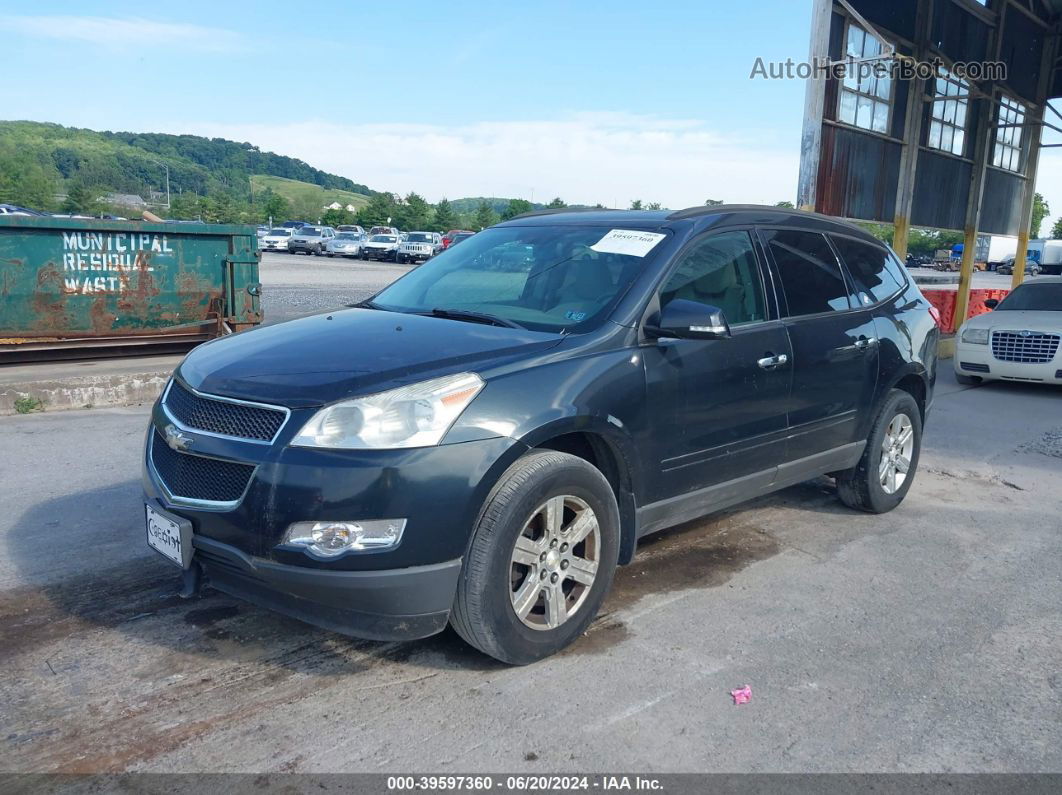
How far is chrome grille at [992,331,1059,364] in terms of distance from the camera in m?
10.7

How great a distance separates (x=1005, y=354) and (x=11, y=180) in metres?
79.4

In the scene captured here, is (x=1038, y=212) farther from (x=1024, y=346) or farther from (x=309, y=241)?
(x=1024, y=346)

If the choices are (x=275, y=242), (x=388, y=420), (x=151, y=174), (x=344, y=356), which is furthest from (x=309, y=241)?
(x=151, y=174)

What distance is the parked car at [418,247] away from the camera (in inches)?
1626

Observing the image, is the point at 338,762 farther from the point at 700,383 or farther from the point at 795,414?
the point at 795,414

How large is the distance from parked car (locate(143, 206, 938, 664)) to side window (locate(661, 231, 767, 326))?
1cm

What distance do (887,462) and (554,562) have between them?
3.12m

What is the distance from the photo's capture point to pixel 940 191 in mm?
16531

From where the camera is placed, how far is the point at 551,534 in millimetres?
3484

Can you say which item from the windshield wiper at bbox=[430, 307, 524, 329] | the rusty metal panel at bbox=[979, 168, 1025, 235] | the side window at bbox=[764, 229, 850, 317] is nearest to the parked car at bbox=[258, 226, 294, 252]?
the rusty metal panel at bbox=[979, 168, 1025, 235]

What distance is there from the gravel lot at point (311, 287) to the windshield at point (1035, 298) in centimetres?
883

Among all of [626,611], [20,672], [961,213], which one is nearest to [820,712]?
[626,611]

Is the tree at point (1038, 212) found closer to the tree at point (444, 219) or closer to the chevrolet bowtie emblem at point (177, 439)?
the tree at point (444, 219)

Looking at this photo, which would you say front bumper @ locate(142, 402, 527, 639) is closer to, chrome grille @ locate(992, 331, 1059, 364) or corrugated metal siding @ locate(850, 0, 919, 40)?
chrome grille @ locate(992, 331, 1059, 364)
